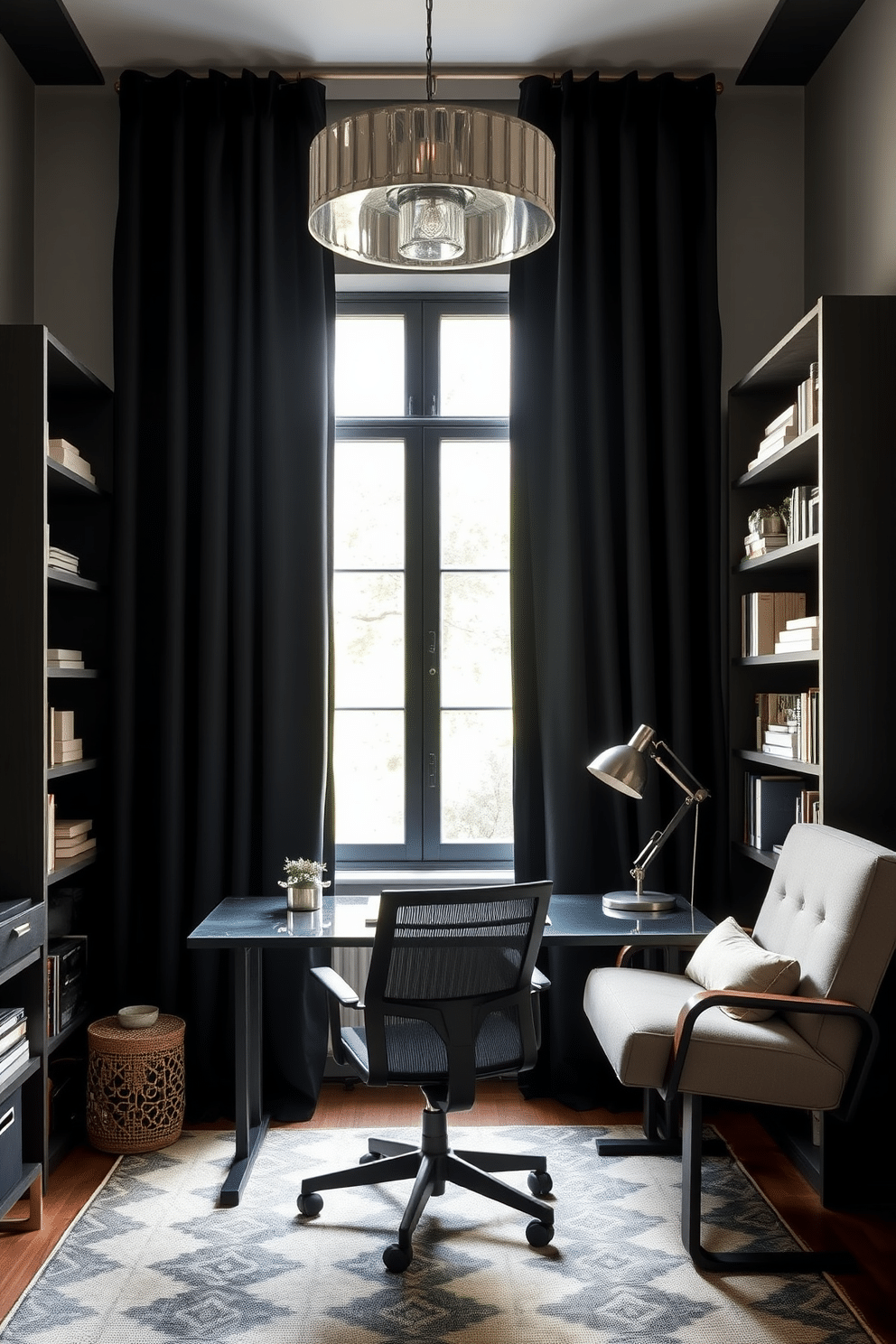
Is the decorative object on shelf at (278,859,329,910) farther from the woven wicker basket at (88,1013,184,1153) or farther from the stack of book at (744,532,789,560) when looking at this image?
the stack of book at (744,532,789,560)

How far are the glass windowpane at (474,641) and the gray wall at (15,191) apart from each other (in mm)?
1691

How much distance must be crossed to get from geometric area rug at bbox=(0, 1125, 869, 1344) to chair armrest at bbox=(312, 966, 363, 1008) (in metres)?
0.59

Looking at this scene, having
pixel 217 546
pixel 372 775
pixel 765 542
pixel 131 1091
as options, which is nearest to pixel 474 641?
pixel 372 775

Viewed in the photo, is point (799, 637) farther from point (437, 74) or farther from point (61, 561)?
point (437, 74)

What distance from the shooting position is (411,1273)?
2.56 m

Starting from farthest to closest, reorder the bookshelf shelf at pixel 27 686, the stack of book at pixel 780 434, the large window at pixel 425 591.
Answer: the large window at pixel 425 591 → the stack of book at pixel 780 434 → the bookshelf shelf at pixel 27 686

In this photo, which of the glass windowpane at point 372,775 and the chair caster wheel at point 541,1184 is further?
the glass windowpane at point 372,775

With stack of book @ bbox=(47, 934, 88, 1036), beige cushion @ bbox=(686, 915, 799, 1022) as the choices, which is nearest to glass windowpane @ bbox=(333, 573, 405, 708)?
stack of book @ bbox=(47, 934, 88, 1036)

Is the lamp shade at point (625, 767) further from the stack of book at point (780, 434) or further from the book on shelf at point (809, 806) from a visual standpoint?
the stack of book at point (780, 434)

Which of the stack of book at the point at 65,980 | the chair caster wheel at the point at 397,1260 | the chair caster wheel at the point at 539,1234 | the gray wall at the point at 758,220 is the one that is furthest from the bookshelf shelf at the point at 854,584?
the stack of book at the point at 65,980

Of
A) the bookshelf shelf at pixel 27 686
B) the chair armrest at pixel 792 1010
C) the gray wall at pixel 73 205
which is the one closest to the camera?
the chair armrest at pixel 792 1010

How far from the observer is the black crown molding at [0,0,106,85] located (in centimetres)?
338

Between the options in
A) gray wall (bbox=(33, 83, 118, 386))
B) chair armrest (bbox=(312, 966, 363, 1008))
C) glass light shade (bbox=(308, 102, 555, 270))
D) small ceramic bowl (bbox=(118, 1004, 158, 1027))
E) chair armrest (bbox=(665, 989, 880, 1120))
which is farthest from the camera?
gray wall (bbox=(33, 83, 118, 386))

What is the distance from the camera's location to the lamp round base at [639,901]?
329cm
